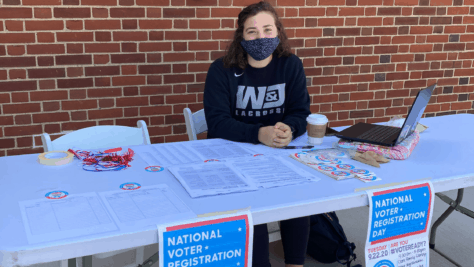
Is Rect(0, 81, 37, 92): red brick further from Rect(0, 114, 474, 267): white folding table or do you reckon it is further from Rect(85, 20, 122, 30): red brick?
Rect(0, 114, 474, 267): white folding table

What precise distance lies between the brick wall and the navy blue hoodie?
877 mm

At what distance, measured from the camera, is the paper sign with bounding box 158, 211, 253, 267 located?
0.94 m

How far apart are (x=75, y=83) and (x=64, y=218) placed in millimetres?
1770

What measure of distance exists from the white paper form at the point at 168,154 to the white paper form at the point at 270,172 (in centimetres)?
16

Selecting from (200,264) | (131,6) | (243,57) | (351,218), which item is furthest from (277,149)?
(131,6)

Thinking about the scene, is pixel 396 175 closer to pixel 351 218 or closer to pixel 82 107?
pixel 351 218

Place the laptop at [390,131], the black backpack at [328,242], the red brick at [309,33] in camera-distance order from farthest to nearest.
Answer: the red brick at [309,33]
the black backpack at [328,242]
the laptop at [390,131]

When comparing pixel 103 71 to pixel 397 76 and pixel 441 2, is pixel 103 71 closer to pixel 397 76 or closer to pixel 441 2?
pixel 397 76

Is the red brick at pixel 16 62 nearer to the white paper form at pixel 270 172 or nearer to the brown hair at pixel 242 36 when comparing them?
the brown hair at pixel 242 36

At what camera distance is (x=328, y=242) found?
2012 millimetres

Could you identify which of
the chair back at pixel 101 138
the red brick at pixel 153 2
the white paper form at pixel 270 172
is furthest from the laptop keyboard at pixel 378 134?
the red brick at pixel 153 2

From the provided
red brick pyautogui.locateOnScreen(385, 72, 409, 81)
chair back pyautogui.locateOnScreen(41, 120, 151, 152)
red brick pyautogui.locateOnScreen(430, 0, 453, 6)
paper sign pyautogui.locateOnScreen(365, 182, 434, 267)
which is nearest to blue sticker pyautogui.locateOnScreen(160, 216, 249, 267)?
paper sign pyautogui.locateOnScreen(365, 182, 434, 267)

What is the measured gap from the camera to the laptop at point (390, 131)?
4.70 ft

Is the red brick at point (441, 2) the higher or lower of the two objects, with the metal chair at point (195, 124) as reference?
higher
